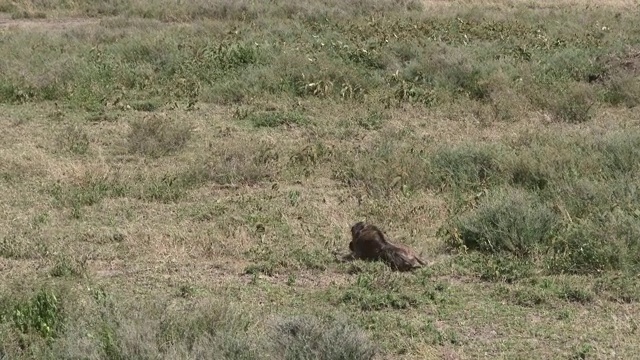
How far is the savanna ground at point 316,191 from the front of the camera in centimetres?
493

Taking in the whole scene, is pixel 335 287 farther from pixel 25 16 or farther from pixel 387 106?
pixel 25 16

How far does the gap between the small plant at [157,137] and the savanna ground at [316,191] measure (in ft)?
0.13

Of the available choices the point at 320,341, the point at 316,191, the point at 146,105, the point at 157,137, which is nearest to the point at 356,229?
the point at 316,191

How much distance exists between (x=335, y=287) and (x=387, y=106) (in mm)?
6471

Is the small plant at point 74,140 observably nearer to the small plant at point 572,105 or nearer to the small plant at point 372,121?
the small plant at point 372,121

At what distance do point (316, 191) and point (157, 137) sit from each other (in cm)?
258

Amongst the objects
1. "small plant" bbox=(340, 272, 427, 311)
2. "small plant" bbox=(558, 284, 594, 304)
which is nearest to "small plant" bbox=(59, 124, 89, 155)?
"small plant" bbox=(340, 272, 427, 311)

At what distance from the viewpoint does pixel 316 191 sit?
8.45m

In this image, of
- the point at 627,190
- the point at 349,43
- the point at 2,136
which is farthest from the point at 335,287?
the point at 349,43

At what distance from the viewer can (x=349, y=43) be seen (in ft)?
50.9

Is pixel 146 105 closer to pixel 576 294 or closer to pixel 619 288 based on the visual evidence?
pixel 576 294

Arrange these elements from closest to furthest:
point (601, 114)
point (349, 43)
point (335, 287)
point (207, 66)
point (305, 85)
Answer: point (335, 287) → point (601, 114) → point (305, 85) → point (207, 66) → point (349, 43)

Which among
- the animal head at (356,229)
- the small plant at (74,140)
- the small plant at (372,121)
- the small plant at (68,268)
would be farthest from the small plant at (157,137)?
the animal head at (356,229)

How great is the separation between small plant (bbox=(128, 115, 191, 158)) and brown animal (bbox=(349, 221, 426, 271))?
13.4ft
